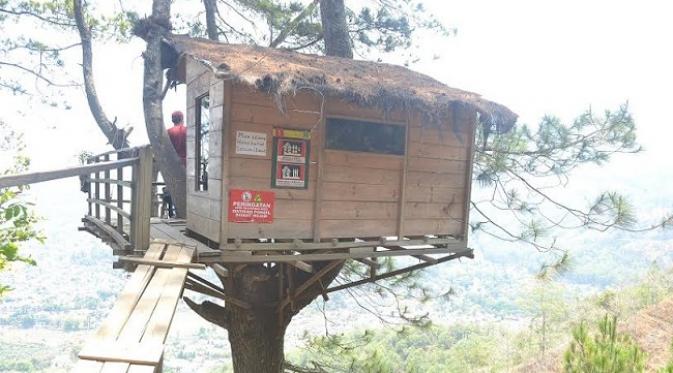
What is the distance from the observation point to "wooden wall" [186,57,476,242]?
211 inches

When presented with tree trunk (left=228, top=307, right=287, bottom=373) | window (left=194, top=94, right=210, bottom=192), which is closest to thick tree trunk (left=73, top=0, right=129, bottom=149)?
window (left=194, top=94, right=210, bottom=192)

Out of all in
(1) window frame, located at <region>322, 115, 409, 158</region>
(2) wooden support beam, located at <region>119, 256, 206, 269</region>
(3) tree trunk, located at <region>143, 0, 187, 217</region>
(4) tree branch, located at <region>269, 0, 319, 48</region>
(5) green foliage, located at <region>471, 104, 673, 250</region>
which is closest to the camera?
(2) wooden support beam, located at <region>119, 256, 206, 269</region>

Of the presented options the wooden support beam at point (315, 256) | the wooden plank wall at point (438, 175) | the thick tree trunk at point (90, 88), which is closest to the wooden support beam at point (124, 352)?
the wooden support beam at point (315, 256)

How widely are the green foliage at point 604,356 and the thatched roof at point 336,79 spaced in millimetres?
2891

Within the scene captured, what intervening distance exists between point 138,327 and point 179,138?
5.64 meters

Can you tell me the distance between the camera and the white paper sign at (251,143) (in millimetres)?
5324

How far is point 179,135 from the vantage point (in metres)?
7.91

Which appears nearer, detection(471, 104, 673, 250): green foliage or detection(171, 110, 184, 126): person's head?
detection(471, 104, 673, 250): green foliage

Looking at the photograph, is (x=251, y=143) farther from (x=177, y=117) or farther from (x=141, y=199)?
(x=177, y=117)

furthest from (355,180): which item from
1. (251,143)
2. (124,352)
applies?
(124,352)

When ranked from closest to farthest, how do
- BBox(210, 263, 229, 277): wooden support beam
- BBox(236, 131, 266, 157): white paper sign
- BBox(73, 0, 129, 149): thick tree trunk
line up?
BBox(236, 131, 266, 157): white paper sign
BBox(210, 263, 229, 277): wooden support beam
BBox(73, 0, 129, 149): thick tree trunk

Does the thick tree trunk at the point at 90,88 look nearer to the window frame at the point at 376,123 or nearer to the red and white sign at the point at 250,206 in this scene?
the red and white sign at the point at 250,206

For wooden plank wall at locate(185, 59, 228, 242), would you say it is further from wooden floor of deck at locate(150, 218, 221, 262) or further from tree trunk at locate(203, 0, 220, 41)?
tree trunk at locate(203, 0, 220, 41)

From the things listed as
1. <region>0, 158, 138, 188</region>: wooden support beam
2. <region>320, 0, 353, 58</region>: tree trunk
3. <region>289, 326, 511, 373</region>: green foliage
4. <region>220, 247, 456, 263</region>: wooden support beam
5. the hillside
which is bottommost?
<region>289, 326, 511, 373</region>: green foliage
